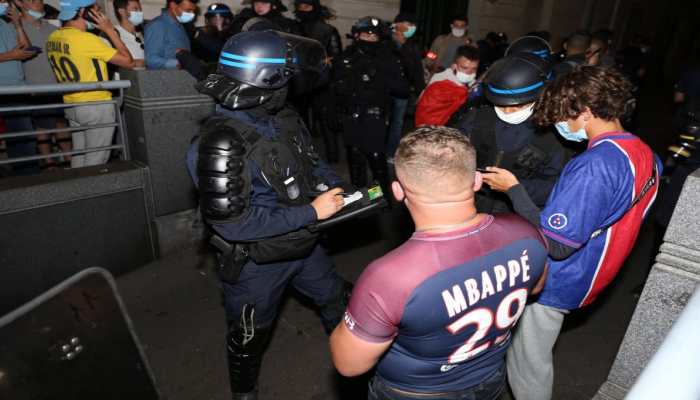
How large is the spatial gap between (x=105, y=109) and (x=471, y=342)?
4.43 metres

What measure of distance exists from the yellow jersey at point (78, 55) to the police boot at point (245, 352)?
2.97 metres

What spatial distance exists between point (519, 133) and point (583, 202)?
43.8 inches

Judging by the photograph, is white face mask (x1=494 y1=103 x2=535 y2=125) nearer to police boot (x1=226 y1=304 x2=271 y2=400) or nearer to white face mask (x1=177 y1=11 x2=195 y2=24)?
police boot (x1=226 y1=304 x2=271 y2=400)

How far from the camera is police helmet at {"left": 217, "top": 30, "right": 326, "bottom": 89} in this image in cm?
239

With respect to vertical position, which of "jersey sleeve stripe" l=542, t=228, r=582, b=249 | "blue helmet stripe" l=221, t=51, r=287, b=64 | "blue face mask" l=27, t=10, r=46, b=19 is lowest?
"jersey sleeve stripe" l=542, t=228, r=582, b=249

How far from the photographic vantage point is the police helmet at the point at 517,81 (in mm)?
2832

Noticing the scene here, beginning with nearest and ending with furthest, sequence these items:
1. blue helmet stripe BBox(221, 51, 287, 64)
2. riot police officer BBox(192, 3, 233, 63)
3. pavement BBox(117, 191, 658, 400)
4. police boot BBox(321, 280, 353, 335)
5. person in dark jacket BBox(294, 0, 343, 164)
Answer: blue helmet stripe BBox(221, 51, 287, 64), police boot BBox(321, 280, 353, 335), pavement BBox(117, 191, 658, 400), riot police officer BBox(192, 3, 233, 63), person in dark jacket BBox(294, 0, 343, 164)

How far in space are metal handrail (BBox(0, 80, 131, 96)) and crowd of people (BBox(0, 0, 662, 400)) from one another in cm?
49

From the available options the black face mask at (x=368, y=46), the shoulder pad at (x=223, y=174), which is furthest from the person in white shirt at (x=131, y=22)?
the shoulder pad at (x=223, y=174)

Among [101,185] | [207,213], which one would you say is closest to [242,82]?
[207,213]

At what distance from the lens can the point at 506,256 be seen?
156 centimetres

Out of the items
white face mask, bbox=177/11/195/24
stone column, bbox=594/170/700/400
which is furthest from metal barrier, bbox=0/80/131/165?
stone column, bbox=594/170/700/400

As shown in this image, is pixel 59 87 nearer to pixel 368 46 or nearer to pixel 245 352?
pixel 245 352

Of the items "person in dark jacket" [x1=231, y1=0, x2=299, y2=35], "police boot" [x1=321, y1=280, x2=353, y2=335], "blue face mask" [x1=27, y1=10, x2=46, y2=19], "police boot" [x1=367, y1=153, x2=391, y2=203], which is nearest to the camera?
"police boot" [x1=321, y1=280, x2=353, y2=335]
